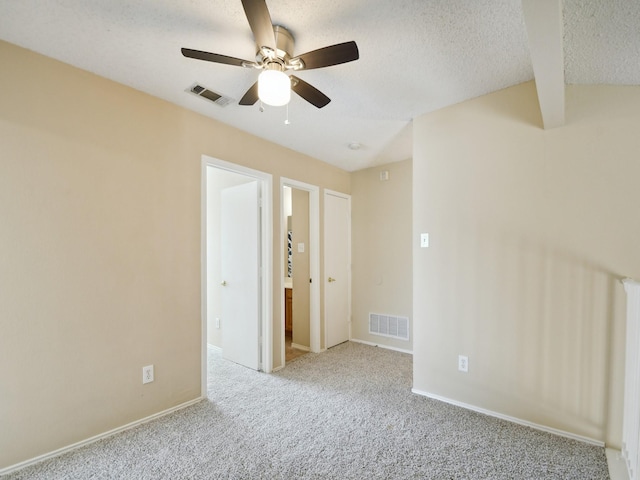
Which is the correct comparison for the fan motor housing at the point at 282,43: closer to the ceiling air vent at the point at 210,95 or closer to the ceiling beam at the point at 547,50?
the ceiling air vent at the point at 210,95

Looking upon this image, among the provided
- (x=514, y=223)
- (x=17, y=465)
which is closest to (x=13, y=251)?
(x=17, y=465)

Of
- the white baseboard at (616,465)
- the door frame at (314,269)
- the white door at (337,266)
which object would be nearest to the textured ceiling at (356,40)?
the door frame at (314,269)

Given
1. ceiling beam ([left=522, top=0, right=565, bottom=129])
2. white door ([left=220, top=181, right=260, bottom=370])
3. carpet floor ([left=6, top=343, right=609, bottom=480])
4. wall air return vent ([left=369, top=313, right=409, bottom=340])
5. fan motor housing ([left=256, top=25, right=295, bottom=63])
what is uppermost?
fan motor housing ([left=256, top=25, right=295, bottom=63])

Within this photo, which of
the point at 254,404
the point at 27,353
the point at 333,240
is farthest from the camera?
the point at 333,240

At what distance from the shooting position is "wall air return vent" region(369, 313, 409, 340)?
3914mm

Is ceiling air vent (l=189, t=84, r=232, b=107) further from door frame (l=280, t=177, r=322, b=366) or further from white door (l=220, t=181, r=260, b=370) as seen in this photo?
door frame (l=280, t=177, r=322, b=366)

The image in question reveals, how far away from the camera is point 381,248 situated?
4137 mm

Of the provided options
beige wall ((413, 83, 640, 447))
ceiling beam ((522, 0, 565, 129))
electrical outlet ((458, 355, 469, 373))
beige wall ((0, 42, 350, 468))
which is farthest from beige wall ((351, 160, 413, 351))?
beige wall ((0, 42, 350, 468))

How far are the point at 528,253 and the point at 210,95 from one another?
2713mm

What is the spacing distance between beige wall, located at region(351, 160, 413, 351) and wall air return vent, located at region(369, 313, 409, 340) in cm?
5

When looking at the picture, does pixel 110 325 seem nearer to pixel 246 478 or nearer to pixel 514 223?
pixel 246 478

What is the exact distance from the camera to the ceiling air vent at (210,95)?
7.38 feet

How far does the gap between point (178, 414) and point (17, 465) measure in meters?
0.90

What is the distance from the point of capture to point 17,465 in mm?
1740
